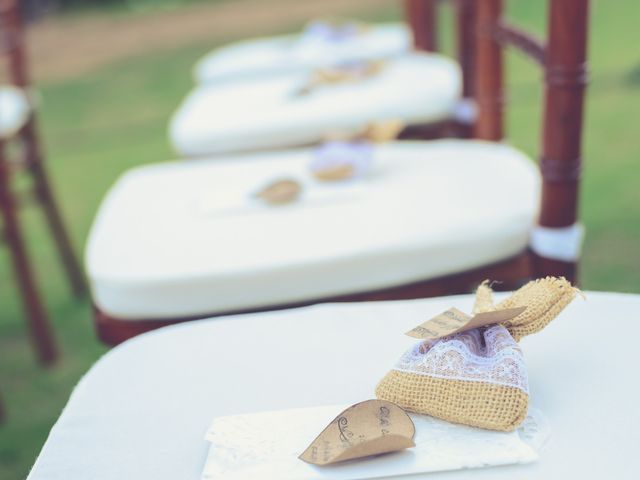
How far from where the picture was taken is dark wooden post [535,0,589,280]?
3.24ft

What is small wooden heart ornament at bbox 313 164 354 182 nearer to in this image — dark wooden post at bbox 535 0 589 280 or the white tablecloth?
dark wooden post at bbox 535 0 589 280

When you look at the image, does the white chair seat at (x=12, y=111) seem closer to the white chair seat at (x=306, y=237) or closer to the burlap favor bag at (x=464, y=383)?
the white chair seat at (x=306, y=237)

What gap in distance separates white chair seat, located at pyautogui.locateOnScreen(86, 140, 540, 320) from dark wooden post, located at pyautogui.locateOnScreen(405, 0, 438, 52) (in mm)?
890

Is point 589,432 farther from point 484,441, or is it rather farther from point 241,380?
point 241,380

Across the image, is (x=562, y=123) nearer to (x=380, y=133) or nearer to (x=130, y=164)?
(x=380, y=133)

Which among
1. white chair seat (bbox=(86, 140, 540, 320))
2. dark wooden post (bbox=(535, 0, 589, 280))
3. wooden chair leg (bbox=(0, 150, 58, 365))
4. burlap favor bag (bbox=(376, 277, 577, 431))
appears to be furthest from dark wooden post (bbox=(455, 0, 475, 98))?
burlap favor bag (bbox=(376, 277, 577, 431))

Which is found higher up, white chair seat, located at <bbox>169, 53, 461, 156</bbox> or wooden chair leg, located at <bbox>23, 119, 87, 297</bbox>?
white chair seat, located at <bbox>169, 53, 461, 156</bbox>

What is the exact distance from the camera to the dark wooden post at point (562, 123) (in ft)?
3.24

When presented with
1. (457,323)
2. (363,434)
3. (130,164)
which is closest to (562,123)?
(457,323)

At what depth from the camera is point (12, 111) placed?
1.78 m

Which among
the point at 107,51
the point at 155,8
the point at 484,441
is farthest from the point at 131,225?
the point at 155,8

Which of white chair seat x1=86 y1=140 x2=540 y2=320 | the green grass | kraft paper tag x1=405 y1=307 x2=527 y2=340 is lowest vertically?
the green grass

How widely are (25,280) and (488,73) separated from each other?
1.02 metres

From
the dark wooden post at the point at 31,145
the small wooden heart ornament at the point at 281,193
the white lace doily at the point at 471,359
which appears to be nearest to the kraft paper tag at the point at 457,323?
the white lace doily at the point at 471,359
